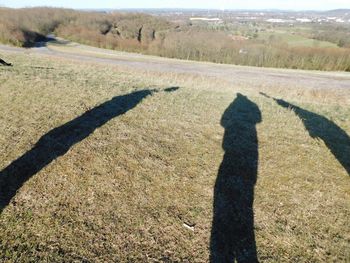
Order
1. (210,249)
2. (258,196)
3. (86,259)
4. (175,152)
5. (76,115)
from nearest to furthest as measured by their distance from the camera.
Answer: (86,259)
(210,249)
(258,196)
(175,152)
(76,115)

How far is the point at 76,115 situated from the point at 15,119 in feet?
5.28

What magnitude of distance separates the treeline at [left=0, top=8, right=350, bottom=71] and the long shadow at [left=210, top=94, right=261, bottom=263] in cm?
3735

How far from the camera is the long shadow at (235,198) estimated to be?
4.22 meters

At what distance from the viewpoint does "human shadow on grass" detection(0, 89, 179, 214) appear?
208 inches

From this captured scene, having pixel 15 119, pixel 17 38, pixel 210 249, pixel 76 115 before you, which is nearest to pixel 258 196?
pixel 210 249

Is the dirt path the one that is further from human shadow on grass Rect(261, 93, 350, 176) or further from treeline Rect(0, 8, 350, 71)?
human shadow on grass Rect(261, 93, 350, 176)

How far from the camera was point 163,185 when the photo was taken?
18.4 ft

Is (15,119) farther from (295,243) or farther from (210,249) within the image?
(295,243)

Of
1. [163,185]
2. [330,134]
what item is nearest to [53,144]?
[163,185]

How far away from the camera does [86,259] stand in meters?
3.91

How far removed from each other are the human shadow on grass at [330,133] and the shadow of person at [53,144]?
6074mm

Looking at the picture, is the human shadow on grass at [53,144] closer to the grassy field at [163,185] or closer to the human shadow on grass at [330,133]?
the grassy field at [163,185]

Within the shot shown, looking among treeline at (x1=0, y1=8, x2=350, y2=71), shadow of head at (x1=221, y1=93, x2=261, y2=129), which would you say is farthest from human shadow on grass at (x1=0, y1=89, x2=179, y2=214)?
treeline at (x1=0, y1=8, x2=350, y2=71)

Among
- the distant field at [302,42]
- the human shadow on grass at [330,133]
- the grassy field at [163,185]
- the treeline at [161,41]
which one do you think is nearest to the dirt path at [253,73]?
the treeline at [161,41]
